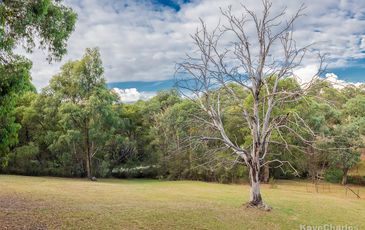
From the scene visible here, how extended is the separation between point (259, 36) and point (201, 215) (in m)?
8.20

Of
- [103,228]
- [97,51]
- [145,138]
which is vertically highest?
[97,51]

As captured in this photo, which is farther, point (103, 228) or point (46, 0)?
point (103, 228)

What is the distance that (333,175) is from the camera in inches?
1555

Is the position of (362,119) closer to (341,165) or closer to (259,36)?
(341,165)

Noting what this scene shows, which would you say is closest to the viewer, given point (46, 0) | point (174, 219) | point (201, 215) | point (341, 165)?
point (46, 0)

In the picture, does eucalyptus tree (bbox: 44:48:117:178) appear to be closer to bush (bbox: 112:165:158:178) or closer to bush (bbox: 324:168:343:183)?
bush (bbox: 112:165:158:178)

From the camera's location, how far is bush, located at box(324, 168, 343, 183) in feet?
129

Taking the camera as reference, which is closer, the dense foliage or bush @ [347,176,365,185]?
the dense foliage

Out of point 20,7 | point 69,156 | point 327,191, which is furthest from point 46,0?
point 327,191

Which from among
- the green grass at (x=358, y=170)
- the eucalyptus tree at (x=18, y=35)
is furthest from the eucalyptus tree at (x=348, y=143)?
the eucalyptus tree at (x=18, y=35)

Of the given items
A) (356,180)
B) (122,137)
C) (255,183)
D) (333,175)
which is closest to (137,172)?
(122,137)

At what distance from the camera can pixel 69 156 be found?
34.3 m

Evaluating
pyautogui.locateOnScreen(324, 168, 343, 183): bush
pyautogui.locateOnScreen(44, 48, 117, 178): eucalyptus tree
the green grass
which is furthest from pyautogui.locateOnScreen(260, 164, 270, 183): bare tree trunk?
pyautogui.locateOnScreen(44, 48, 117, 178): eucalyptus tree

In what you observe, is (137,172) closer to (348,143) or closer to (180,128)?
(180,128)
